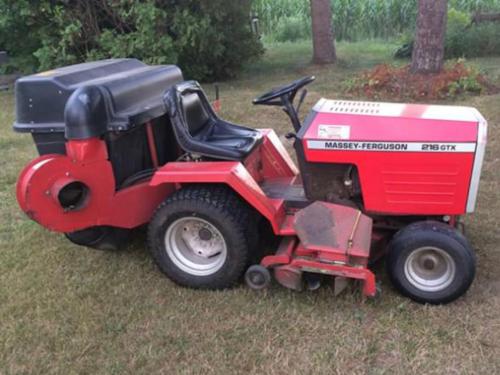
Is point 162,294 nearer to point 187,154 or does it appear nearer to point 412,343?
point 187,154

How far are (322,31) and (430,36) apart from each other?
9.85 feet

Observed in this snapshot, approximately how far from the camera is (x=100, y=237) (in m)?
3.58

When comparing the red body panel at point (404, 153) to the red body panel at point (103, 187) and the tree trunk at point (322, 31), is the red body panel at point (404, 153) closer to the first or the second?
the red body panel at point (103, 187)

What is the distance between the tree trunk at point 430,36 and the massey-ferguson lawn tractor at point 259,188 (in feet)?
14.6

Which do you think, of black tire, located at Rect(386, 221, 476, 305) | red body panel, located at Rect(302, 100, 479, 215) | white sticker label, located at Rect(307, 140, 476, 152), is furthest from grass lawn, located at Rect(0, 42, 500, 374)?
white sticker label, located at Rect(307, 140, 476, 152)

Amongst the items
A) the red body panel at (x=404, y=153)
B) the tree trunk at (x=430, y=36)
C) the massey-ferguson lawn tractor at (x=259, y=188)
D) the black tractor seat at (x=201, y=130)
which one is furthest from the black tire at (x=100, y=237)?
the tree trunk at (x=430, y=36)

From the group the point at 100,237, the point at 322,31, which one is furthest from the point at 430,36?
the point at 100,237

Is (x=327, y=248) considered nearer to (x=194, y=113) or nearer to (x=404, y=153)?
(x=404, y=153)

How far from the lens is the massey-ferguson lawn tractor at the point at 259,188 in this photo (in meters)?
2.98

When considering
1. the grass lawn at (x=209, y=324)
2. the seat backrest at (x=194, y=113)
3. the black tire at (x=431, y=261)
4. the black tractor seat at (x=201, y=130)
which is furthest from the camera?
the seat backrest at (x=194, y=113)

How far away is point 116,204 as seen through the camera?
3.33 m

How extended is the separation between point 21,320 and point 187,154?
4.32 feet

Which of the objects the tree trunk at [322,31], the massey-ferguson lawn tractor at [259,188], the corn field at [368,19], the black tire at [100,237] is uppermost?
the massey-ferguson lawn tractor at [259,188]

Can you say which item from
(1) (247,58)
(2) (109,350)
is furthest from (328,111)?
(1) (247,58)
